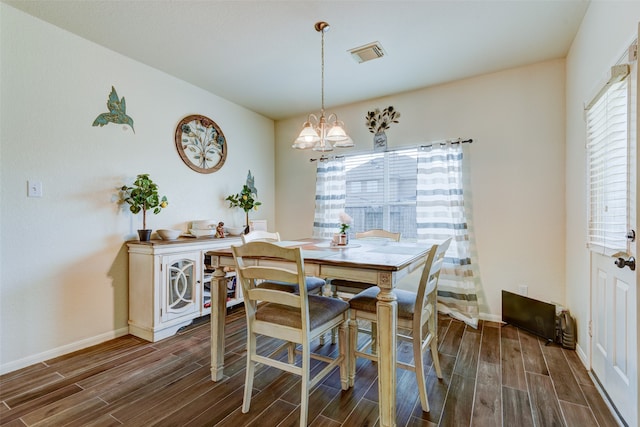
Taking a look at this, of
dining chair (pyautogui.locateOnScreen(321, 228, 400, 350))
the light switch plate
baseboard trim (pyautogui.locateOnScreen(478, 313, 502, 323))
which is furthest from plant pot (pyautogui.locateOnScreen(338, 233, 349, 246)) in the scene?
the light switch plate

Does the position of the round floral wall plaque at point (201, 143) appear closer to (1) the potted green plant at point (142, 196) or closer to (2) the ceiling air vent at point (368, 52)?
(1) the potted green plant at point (142, 196)

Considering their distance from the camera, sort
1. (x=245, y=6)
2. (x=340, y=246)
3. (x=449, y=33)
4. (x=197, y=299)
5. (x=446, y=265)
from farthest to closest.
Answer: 1. (x=446, y=265)
2. (x=197, y=299)
3. (x=449, y=33)
4. (x=340, y=246)
5. (x=245, y=6)

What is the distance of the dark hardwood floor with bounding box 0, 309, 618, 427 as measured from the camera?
156cm

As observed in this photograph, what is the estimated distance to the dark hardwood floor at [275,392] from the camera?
156 centimetres

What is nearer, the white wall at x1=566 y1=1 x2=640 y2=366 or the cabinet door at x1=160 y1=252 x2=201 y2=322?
the white wall at x1=566 y1=1 x2=640 y2=366

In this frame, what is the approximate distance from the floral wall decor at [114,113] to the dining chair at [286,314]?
1909 mm

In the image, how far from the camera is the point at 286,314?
5.26 ft

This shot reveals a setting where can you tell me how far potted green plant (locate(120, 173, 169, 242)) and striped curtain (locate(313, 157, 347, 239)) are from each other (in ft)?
6.33

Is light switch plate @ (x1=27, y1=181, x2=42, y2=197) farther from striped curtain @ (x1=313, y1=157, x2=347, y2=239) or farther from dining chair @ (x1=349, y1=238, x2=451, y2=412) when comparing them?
striped curtain @ (x1=313, y1=157, x2=347, y2=239)

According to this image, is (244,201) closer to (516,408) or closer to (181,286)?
(181,286)

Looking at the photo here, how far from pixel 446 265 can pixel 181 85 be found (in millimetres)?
3384

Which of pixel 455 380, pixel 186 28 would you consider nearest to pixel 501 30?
pixel 186 28

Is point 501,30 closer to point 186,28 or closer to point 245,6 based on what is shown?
point 245,6

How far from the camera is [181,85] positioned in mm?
3146
